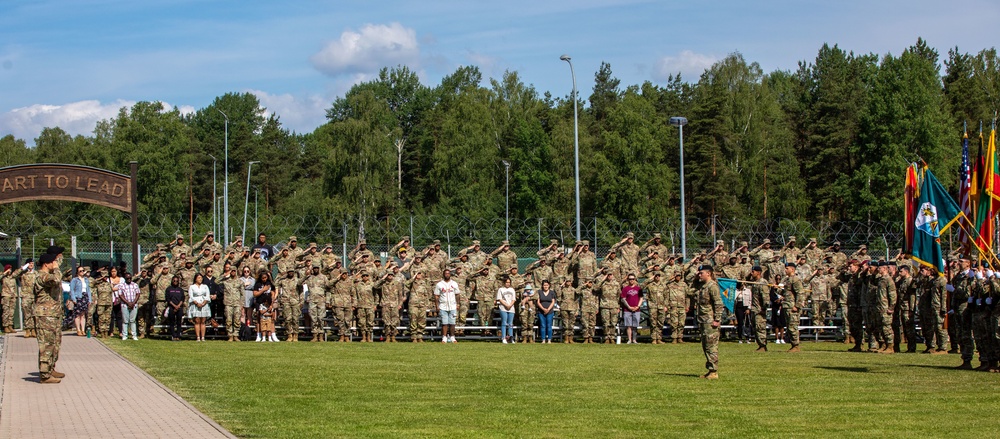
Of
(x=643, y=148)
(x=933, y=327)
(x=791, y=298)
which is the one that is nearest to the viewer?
(x=933, y=327)

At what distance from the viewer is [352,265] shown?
28047mm

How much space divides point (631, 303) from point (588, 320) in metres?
1.19

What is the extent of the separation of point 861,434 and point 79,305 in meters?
20.3

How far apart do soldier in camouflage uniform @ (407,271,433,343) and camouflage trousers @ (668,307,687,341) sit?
621 cm

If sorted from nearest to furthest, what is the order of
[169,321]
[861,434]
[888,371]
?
[861,434] → [888,371] → [169,321]

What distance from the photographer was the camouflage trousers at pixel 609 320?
26906 millimetres

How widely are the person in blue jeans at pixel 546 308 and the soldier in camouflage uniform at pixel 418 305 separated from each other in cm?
284

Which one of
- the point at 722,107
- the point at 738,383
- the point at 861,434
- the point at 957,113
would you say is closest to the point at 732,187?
the point at 722,107

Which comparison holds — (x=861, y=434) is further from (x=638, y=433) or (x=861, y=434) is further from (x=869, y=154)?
(x=869, y=154)

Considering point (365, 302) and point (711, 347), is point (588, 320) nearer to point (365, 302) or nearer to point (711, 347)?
point (365, 302)

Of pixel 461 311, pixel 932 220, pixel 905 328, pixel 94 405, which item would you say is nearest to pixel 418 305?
pixel 461 311

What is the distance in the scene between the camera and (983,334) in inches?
716

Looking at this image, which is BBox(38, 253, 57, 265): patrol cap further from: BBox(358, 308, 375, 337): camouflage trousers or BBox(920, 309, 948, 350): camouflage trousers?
BBox(920, 309, 948, 350): camouflage trousers

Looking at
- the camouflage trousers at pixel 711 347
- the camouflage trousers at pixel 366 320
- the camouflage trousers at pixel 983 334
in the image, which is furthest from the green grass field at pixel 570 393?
the camouflage trousers at pixel 366 320
